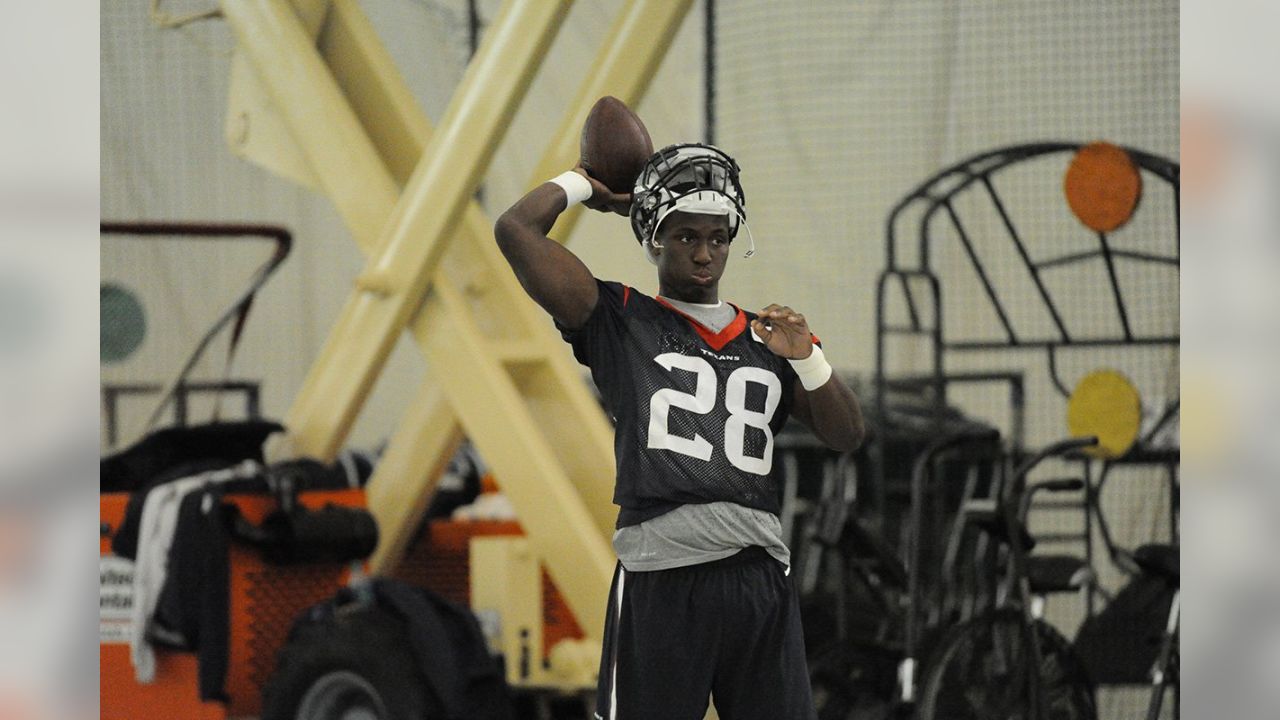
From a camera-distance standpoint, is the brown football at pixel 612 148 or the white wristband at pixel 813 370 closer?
the white wristband at pixel 813 370

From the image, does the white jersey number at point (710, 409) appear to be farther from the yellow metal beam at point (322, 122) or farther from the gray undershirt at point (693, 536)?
the yellow metal beam at point (322, 122)

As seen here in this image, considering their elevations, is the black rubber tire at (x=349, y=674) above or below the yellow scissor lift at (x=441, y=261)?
below

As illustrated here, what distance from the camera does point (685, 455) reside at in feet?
7.21

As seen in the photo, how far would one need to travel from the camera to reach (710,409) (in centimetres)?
222

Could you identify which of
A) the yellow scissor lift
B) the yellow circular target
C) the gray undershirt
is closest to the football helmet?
the gray undershirt

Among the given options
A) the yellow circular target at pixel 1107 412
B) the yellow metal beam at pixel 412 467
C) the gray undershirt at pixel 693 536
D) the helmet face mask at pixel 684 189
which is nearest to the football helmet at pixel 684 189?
the helmet face mask at pixel 684 189

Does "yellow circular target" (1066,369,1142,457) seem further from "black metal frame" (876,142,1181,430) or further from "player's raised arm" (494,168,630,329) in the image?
"player's raised arm" (494,168,630,329)

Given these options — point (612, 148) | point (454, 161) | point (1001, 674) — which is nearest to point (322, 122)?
point (454, 161)

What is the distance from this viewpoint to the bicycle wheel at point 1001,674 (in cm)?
359

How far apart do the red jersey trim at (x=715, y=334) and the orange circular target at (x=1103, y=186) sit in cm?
168

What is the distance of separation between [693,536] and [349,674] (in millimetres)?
1720

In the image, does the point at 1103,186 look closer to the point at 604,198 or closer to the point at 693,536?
the point at 604,198
